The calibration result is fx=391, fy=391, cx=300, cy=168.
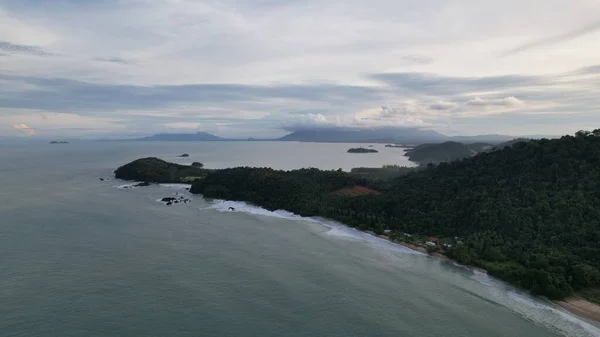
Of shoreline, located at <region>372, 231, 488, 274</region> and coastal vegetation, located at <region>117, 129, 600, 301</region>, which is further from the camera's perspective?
shoreline, located at <region>372, 231, 488, 274</region>

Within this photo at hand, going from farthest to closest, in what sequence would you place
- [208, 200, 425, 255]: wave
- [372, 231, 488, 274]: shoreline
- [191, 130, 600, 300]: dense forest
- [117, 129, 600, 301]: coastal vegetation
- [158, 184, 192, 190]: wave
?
[158, 184, 192, 190]: wave, [208, 200, 425, 255]: wave, [372, 231, 488, 274]: shoreline, [191, 130, 600, 300]: dense forest, [117, 129, 600, 301]: coastal vegetation

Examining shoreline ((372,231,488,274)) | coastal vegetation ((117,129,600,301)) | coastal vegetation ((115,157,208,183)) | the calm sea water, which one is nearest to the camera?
the calm sea water

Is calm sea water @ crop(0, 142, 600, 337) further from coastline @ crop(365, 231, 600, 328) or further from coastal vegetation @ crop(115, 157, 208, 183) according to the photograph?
coastal vegetation @ crop(115, 157, 208, 183)

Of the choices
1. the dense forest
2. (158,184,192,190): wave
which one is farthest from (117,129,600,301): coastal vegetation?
(158,184,192,190): wave

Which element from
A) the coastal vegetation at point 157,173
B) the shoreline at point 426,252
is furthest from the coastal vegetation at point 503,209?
the coastal vegetation at point 157,173

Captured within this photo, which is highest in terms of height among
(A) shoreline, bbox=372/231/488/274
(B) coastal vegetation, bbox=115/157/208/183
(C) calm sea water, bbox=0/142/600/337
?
(B) coastal vegetation, bbox=115/157/208/183

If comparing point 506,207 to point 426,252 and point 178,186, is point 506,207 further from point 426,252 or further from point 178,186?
point 178,186

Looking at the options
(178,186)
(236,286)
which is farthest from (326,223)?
(178,186)

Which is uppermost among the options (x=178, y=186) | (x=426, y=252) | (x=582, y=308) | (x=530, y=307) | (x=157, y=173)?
(x=157, y=173)
